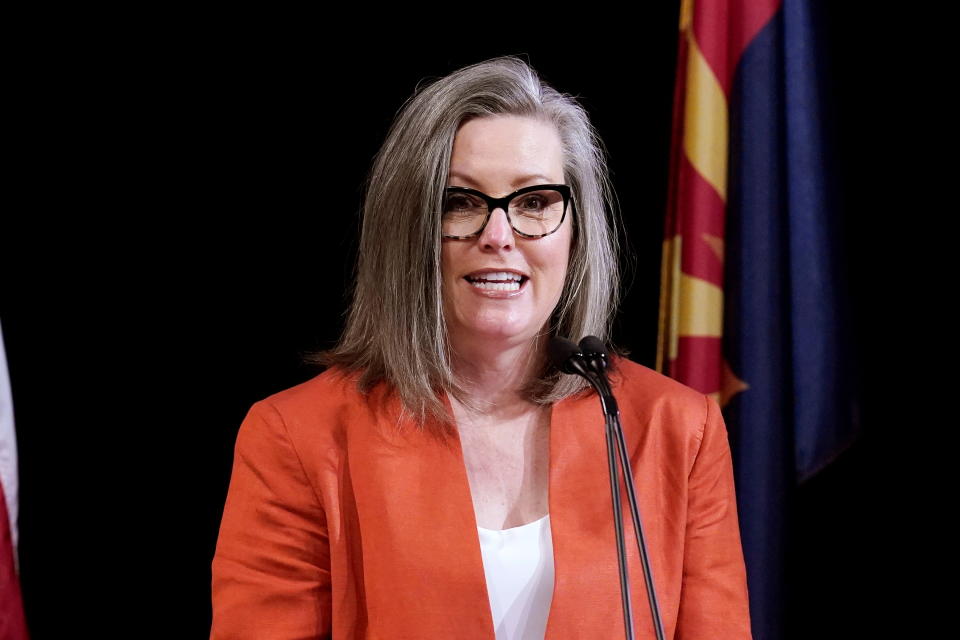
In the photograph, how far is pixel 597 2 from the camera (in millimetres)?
2141

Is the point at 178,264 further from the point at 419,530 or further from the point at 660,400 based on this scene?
the point at 660,400

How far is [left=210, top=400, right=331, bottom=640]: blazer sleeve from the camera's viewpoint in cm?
133

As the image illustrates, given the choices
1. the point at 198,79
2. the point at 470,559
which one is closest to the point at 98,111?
the point at 198,79

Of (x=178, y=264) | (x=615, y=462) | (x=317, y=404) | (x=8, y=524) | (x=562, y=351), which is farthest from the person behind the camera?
(x=178, y=264)

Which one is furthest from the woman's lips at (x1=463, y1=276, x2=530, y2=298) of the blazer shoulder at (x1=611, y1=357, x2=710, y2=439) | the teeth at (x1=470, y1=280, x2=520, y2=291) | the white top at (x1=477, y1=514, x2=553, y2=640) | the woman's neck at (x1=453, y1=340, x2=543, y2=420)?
the white top at (x1=477, y1=514, x2=553, y2=640)

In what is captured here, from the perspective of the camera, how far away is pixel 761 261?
204 centimetres

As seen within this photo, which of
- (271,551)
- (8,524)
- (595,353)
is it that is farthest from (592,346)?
(8,524)

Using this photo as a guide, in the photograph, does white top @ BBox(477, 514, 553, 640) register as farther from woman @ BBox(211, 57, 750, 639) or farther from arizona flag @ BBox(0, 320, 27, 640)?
arizona flag @ BBox(0, 320, 27, 640)

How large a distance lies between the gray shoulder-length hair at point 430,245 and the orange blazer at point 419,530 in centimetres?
6

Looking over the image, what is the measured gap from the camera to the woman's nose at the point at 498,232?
1365mm

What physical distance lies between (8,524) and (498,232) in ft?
3.72

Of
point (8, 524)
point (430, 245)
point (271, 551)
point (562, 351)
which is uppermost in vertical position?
point (430, 245)

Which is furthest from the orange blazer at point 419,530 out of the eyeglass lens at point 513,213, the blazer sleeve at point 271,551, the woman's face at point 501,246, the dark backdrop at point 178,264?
the dark backdrop at point 178,264

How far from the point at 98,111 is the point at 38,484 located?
0.78 metres
